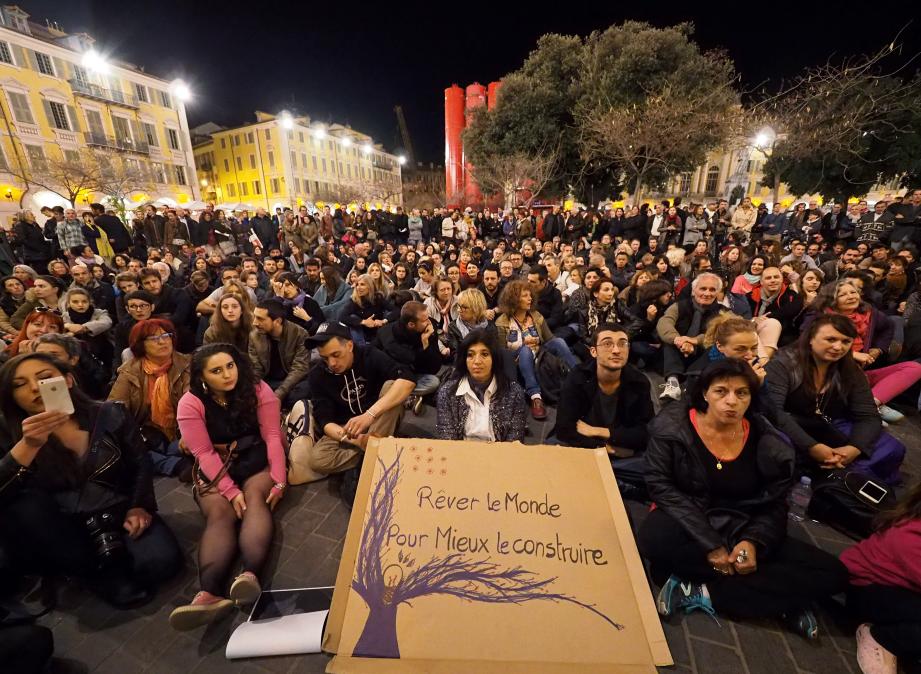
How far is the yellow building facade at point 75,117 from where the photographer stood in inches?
977

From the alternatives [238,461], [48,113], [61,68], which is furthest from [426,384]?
[61,68]

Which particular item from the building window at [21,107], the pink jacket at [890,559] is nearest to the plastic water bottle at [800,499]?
the pink jacket at [890,559]

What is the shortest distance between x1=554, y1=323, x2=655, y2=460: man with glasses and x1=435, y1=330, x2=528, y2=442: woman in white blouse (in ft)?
1.35

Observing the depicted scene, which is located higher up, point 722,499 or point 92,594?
point 722,499

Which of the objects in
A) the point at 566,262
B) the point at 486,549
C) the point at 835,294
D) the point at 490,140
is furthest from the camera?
the point at 490,140

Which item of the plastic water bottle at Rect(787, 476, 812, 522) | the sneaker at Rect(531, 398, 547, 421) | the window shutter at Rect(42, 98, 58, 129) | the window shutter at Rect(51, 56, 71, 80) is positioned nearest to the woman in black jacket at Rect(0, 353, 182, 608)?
the sneaker at Rect(531, 398, 547, 421)

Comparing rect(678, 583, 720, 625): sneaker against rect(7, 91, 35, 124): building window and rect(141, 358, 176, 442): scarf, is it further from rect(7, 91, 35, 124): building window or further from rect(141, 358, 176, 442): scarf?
rect(7, 91, 35, 124): building window

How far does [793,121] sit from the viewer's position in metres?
10.7

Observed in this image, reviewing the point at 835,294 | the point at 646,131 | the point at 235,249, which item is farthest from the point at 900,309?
the point at 235,249

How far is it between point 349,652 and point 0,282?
28.8ft

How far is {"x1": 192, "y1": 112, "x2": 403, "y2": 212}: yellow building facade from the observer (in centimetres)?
4728

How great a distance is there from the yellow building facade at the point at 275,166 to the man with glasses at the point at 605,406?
45978mm

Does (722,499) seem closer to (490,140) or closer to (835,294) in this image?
(835,294)

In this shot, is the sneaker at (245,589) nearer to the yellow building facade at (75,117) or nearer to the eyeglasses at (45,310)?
the eyeglasses at (45,310)
